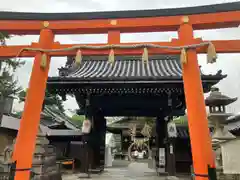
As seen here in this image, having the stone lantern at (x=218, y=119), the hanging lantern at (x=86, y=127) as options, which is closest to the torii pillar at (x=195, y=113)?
the stone lantern at (x=218, y=119)

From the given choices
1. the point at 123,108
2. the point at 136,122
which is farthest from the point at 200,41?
the point at 136,122

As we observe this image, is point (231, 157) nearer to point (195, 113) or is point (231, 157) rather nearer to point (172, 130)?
point (195, 113)

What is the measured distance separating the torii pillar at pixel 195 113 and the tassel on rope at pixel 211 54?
267mm

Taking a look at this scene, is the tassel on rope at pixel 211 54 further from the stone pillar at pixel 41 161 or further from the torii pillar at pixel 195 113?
the stone pillar at pixel 41 161

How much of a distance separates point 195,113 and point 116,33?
97.4 inches

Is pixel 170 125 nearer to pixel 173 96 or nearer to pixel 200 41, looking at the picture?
pixel 173 96

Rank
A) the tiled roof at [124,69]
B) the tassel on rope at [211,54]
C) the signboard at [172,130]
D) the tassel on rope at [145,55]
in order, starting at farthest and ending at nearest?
the tiled roof at [124,69] → the signboard at [172,130] → the tassel on rope at [145,55] → the tassel on rope at [211,54]

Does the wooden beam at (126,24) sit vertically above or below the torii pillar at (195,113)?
above

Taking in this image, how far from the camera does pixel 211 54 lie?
13.3ft

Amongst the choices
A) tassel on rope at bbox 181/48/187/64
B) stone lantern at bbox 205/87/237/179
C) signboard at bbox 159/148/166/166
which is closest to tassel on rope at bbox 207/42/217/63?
tassel on rope at bbox 181/48/187/64

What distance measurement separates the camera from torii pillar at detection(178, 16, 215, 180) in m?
3.64

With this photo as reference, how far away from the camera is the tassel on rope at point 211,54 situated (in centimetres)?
402

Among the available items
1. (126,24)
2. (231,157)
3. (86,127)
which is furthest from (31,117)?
(231,157)

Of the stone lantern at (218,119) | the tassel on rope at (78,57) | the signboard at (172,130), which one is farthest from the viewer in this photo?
the signboard at (172,130)
